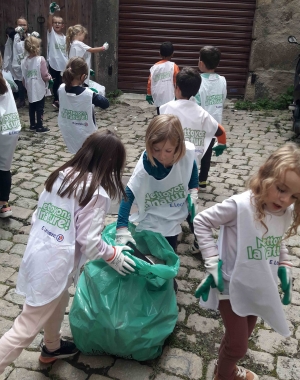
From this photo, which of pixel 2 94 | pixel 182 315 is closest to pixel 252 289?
pixel 182 315

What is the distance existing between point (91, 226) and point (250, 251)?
807 millimetres

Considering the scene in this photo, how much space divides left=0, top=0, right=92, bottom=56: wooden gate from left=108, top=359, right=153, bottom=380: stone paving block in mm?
8376

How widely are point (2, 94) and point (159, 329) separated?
2.51 meters

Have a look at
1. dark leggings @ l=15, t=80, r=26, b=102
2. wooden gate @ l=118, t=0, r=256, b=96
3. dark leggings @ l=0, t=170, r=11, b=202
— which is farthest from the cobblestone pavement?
wooden gate @ l=118, t=0, r=256, b=96

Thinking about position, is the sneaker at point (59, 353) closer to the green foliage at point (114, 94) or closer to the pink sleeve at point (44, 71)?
the pink sleeve at point (44, 71)

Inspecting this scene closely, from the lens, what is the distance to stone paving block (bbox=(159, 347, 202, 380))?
2.61 meters

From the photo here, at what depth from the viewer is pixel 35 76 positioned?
7.12 metres

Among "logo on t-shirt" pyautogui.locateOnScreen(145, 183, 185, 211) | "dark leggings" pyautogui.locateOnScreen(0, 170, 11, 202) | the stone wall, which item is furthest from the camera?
the stone wall

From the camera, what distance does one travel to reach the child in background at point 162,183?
9.11 feet

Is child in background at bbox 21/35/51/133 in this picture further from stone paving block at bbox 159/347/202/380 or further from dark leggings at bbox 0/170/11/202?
stone paving block at bbox 159/347/202/380

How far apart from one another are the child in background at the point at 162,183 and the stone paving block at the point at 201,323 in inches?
22.3

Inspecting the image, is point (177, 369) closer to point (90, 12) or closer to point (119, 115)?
point (119, 115)

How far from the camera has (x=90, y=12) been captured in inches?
375

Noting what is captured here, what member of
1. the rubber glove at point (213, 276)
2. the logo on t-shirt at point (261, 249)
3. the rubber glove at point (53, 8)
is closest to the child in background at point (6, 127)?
the rubber glove at point (213, 276)
